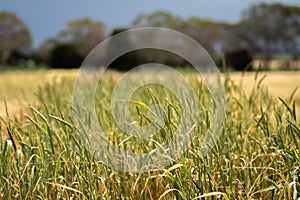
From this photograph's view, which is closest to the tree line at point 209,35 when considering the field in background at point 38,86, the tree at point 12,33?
the tree at point 12,33

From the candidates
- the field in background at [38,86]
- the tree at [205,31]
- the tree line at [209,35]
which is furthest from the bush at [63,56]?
the field in background at [38,86]

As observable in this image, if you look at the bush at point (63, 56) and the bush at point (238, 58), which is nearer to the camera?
the bush at point (63, 56)

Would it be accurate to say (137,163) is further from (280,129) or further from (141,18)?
(141,18)

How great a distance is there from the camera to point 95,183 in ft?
3.54

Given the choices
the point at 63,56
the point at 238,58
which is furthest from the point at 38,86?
the point at 238,58

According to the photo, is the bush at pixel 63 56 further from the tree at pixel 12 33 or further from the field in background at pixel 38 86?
the field in background at pixel 38 86

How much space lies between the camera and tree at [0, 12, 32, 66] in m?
22.5

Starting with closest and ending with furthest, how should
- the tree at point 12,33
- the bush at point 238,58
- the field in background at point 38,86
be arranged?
the field in background at point 38,86, the tree at point 12,33, the bush at point 238,58

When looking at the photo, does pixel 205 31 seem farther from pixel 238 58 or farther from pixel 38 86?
pixel 38 86

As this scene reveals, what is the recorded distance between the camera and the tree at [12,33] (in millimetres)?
22453

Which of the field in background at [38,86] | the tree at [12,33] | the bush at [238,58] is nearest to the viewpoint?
the field in background at [38,86]

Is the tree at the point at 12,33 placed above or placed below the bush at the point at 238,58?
Answer: above

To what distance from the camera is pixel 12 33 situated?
75.1ft

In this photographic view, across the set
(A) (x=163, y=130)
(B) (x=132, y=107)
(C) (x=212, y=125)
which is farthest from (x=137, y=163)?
(B) (x=132, y=107)
